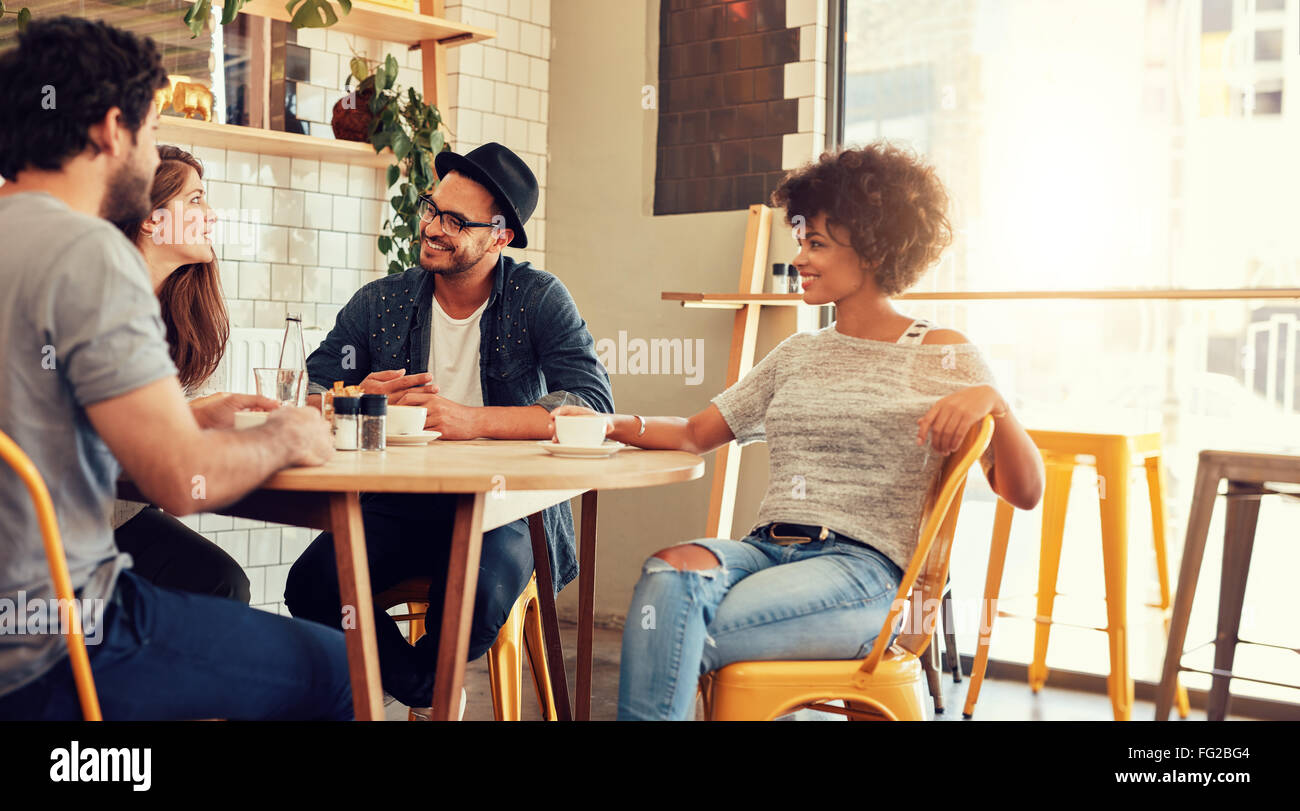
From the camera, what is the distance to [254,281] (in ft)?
12.4

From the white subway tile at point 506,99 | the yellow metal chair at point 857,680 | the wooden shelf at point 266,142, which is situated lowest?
the yellow metal chair at point 857,680

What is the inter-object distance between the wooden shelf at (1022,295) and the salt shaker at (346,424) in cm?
159

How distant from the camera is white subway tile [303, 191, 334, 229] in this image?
3.91 m

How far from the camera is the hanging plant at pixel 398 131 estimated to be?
3793 mm

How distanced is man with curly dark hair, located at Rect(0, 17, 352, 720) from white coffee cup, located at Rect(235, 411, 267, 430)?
0.79 feet

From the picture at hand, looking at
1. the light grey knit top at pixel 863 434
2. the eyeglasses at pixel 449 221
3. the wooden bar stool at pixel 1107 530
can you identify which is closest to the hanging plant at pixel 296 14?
the eyeglasses at pixel 449 221

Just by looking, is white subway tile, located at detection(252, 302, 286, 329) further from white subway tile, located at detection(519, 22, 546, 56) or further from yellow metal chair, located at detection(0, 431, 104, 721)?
yellow metal chair, located at detection(0, 431, 104, 721)

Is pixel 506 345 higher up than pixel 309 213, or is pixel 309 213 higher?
pixel 309 213

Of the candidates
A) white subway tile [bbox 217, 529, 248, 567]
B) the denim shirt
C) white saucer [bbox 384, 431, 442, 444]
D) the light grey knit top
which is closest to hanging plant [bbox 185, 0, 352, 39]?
the denim shirt

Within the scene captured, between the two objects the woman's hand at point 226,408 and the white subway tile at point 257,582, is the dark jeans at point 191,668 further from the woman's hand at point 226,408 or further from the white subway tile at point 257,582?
the white subway tile at point 257,582

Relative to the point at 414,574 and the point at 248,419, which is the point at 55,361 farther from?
the point at 414,574

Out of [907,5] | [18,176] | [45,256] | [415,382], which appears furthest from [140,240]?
[907,5]

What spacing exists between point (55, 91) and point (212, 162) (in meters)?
2.26

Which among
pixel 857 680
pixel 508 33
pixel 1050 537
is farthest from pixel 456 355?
pixel 508 33
